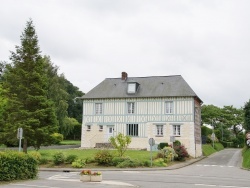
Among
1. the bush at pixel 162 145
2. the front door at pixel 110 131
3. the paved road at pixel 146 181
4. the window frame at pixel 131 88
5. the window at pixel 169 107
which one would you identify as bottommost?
the paved road at pixel 146 181

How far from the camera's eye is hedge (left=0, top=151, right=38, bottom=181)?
46.2 ft

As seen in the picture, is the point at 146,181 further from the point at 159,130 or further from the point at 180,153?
the point at 159,130

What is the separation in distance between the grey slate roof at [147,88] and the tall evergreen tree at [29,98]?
521 inches

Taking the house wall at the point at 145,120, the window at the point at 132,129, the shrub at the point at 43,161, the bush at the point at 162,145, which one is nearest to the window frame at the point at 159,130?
the house wall at the point at 145,120

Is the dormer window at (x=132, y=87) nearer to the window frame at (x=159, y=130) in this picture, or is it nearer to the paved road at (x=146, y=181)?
the window frame at (x=159, y=130)

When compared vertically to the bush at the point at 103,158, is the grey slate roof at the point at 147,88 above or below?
above

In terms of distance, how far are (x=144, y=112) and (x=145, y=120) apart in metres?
0.89

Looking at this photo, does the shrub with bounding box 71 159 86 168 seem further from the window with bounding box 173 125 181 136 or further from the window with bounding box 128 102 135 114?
the window with bounding box 128 102 135 114

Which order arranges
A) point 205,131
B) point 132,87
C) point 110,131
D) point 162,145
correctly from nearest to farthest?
point 162,145
point 132,87
point 110,131
point 205,131

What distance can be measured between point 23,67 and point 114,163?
10.9 m

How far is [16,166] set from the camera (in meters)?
14.7

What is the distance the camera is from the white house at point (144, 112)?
38.3 meters

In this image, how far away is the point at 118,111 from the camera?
41.0 m

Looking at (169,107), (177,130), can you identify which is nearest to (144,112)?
(169,107)
